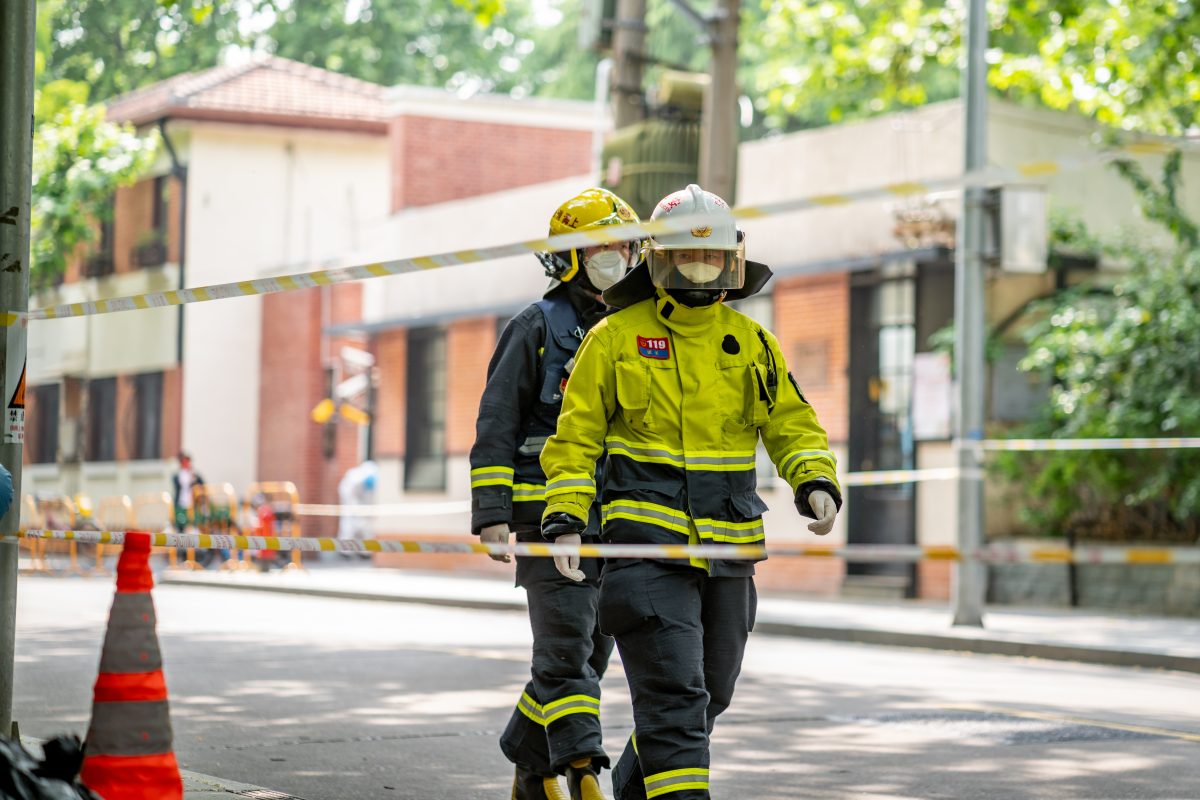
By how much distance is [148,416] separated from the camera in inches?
1422

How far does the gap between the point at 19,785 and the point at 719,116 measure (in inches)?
485

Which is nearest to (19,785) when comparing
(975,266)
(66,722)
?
(66,722)

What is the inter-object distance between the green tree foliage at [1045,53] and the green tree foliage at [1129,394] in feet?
6.69

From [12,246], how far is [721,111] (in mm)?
10584

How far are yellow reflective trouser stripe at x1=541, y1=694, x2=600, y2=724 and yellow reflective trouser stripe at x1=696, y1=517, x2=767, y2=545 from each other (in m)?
0.84

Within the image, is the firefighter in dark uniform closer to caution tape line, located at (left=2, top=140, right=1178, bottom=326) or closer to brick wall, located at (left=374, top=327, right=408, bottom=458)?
caution tape line, located at (left=2, top=140, right=1178, bottom=326)

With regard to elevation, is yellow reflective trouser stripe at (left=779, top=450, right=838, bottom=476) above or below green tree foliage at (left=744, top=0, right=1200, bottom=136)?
below

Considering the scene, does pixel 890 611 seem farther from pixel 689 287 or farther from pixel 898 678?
pixel 689 287

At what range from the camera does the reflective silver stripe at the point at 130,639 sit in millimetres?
4844

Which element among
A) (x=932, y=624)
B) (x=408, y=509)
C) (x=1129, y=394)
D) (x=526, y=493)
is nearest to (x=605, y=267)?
(x=526, y=493)

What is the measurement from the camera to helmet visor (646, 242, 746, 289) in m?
5.26

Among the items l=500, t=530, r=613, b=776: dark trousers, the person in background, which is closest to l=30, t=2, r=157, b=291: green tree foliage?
the person in background

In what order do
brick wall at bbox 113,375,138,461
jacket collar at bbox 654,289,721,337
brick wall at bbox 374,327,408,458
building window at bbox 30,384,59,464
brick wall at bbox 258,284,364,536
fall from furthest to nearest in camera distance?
building window at bbox 30,384,59,464 → brick wall at bbox 113,375,138,461 → brick wall at bbox 258,284,364,536 → brick wall at bbox 374,327,408,458 → jacket collar at bbox 654,289,721,337

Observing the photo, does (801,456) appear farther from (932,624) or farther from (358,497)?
(358,497)
